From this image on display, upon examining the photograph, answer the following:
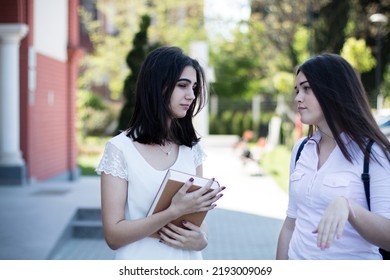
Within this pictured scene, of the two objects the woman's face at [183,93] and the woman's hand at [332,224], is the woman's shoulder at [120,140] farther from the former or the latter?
the woman's hand at [332,224]

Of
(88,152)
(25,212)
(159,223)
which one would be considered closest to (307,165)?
(159,223)

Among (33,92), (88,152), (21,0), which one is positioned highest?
(21,0)

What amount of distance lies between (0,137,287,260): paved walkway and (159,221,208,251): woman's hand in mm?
3777

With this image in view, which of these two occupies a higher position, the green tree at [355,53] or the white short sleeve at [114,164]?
the green tree at [355,53]

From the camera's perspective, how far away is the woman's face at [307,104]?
2.04 meters

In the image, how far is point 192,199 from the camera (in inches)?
74.9

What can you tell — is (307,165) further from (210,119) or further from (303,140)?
(210,119)

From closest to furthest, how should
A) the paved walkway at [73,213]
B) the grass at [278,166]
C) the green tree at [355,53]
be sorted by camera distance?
the paved walkway at [73,213] < the grass at [278,166] < the green tree at [355,53]

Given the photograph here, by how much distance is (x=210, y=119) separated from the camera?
28.4 metres

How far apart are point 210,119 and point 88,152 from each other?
1065cm

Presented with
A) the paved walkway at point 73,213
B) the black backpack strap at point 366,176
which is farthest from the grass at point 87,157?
the black backpack strap at point 366,176

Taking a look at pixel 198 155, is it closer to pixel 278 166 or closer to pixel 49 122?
pixel 49 122

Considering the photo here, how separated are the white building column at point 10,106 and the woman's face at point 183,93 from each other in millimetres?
7952
